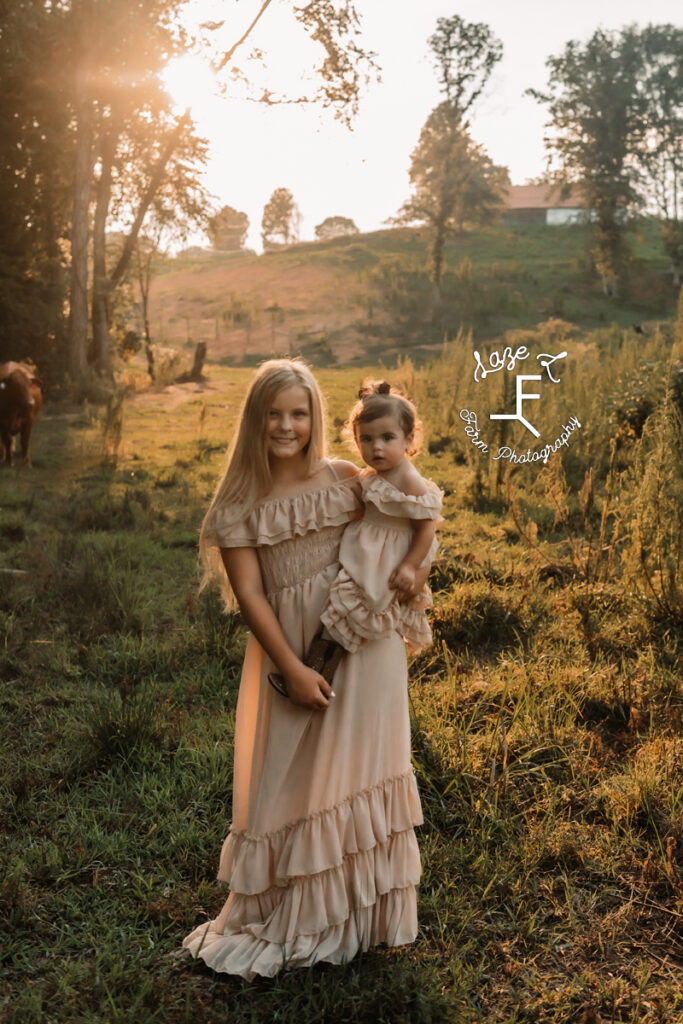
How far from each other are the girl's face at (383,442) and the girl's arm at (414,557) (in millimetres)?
200

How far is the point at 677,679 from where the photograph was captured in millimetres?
4434

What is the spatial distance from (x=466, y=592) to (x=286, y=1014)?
10.7 feet

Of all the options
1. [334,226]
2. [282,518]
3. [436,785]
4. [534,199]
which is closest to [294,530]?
[282,518]

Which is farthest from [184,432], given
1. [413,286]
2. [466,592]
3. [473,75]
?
[473,75]

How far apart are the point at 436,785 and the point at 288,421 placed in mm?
1965

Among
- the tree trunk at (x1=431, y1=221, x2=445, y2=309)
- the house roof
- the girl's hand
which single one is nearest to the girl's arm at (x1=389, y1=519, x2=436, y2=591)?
the girl's hand

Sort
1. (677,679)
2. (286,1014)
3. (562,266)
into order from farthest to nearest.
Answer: (562,266) → (677,679) → (286,1014)

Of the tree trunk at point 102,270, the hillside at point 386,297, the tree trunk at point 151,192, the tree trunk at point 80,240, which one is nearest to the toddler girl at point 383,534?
the tree trunk at point 80,240

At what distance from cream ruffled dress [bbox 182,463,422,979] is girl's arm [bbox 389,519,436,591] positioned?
21cm

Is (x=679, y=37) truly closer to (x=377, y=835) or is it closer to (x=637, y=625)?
(x=637, y=625)

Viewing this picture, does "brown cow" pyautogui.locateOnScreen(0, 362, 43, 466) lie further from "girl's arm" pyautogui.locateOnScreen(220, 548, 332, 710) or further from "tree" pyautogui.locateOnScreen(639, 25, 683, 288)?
"tree" pyautogui.locateOnScreen(639, 25, 683, 288)

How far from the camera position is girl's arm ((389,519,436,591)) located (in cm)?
246

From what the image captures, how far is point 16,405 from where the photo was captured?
1030 cm

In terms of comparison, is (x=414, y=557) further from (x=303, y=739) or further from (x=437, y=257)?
(x=437, y=257)
